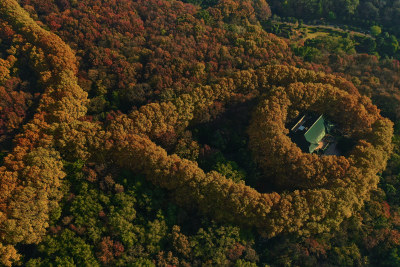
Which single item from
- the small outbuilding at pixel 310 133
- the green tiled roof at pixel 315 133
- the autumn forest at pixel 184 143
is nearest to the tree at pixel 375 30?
the autumn forest at pixel 184 143

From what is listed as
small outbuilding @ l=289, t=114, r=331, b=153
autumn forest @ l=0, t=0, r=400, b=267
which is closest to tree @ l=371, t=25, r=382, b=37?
autumn forest @ l=0, t=0, r=400, b=267

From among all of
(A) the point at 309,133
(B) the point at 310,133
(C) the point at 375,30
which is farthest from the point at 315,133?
(C) the point at 375,30

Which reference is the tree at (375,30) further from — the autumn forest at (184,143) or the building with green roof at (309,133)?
the building with green roof at (309,133)

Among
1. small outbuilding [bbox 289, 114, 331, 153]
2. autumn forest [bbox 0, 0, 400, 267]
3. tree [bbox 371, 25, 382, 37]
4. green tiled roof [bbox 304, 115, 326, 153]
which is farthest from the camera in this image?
tree [bbox 371, 25, 382, 37]

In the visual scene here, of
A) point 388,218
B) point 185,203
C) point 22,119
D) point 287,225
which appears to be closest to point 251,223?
point 287,225

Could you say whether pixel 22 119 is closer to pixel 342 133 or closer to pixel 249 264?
pixel 249 264

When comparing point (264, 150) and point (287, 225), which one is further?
point (264, 150)

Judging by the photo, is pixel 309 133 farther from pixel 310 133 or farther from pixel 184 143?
Result: pixel 184 143

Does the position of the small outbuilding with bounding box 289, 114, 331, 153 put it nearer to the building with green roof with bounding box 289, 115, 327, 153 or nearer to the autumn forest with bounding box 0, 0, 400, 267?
the building with green roof with bounding box 289, 115, 327, 153
